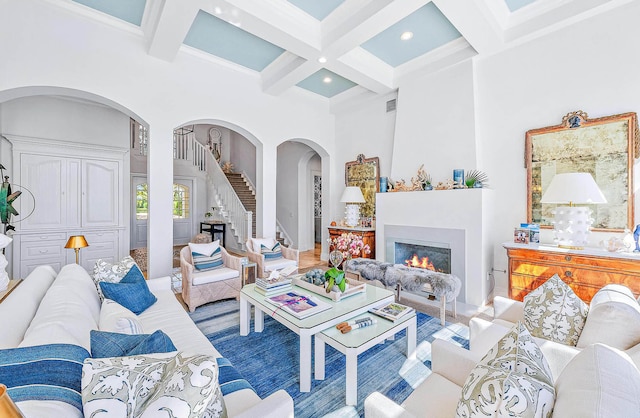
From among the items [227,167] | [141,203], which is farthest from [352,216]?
[141,203]

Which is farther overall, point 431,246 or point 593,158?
point 431,246

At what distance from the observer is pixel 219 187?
8398 mm

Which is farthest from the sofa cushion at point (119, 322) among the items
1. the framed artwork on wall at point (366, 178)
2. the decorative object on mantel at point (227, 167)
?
the decorative object on mantel at point (227, 167)

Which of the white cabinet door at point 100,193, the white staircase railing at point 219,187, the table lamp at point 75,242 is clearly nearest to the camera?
the table lamp at point 75,242

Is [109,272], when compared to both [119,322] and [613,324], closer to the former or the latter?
[119,322]

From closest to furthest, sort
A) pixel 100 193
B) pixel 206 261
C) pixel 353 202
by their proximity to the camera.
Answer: pixel 206 261
pixel 100 193
pixel 353 202

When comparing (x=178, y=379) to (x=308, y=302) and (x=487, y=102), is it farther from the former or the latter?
(x=487, y=102)

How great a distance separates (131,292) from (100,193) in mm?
3803

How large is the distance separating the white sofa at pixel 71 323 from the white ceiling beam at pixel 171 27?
9.33 feet

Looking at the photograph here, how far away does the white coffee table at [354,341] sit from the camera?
6.37 ft

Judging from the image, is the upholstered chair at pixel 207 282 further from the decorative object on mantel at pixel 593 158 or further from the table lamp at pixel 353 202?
the decorative object on mantel at pixel 593 158

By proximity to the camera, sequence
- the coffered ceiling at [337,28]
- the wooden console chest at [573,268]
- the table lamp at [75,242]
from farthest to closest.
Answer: the coffered ceiling at [337,28]
the table lamp at [75,242]
the wooden console chest at [573,268]

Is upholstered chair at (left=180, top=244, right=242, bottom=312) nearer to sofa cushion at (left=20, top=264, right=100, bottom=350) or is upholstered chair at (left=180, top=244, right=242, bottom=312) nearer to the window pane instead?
sofa cushion at (left=20, top=264, right=100, bottom=350)

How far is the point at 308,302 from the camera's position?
256 cm
